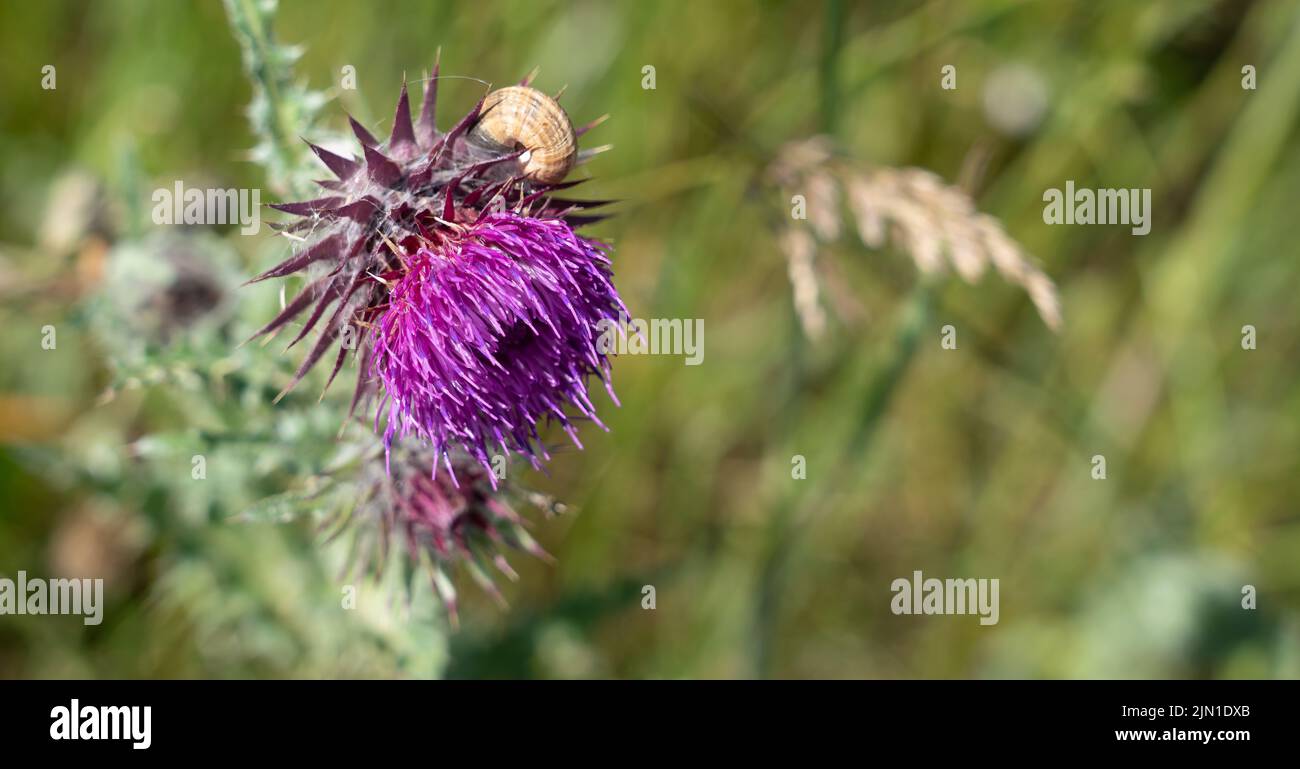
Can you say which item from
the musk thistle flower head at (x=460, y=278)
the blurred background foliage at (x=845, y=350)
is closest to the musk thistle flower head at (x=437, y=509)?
the musk thistle flower head at (x=460, y=278)

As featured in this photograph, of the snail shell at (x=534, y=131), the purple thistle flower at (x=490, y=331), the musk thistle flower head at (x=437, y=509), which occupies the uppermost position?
the snail shell at (x=534, y=131)

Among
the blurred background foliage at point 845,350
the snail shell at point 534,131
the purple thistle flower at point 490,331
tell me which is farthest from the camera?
the blurred background foliage at point 845,350

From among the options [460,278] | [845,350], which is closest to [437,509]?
[460,278]

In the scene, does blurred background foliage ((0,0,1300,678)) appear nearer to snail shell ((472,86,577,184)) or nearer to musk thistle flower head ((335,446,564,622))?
musk thistle flower head ((335,446,564,622))

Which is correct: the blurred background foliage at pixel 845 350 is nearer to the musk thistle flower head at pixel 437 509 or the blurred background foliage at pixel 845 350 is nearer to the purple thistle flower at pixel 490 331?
the musk thistle flower head at pixel 437 509

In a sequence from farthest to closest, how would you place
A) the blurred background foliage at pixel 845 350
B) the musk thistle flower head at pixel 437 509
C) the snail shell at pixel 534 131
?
1. the blurred background foliage at pixel 845 350
2. the musk thistle flower head at pixel 437 509
3. the snail shell at pixel 534 131
